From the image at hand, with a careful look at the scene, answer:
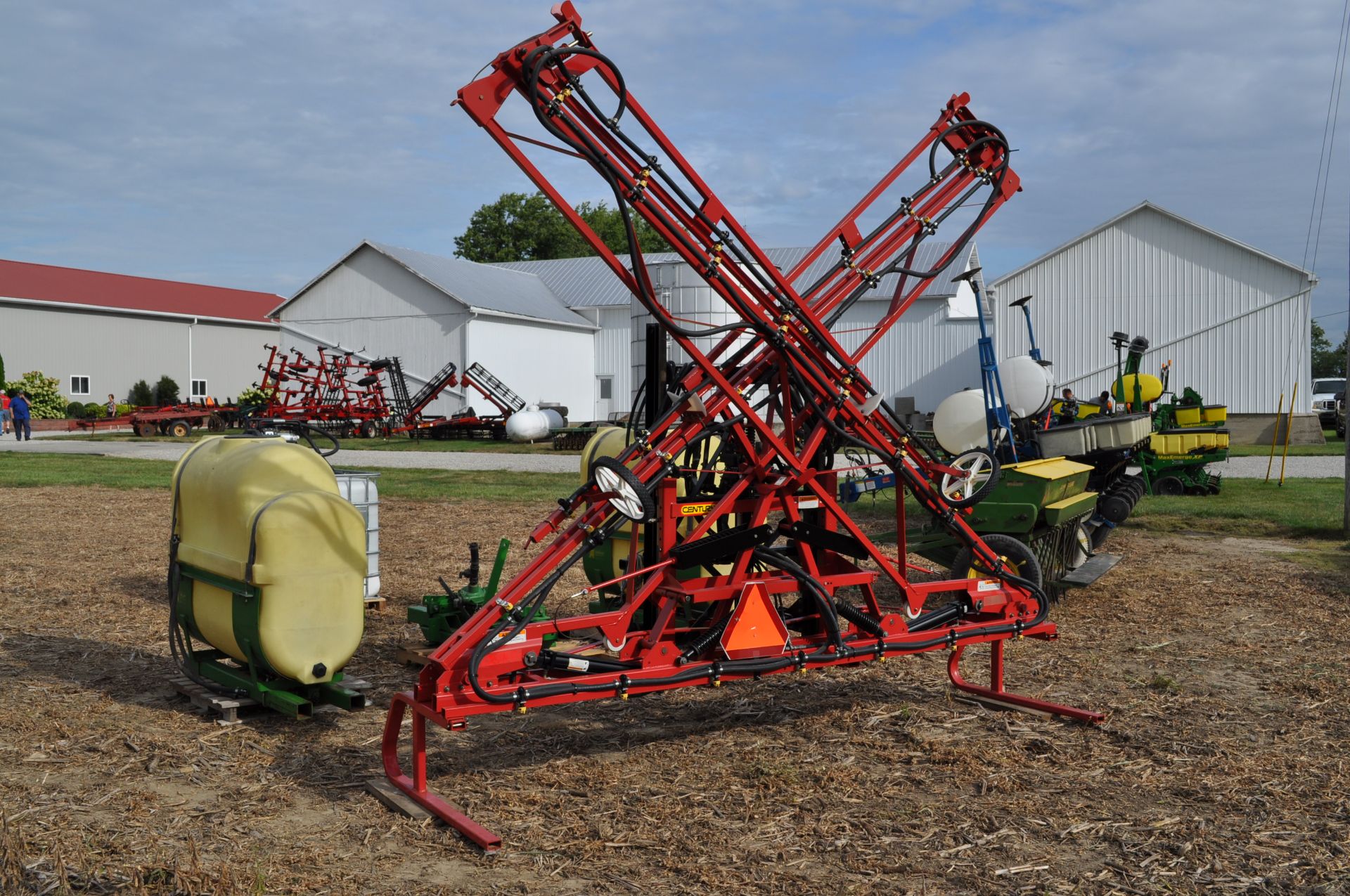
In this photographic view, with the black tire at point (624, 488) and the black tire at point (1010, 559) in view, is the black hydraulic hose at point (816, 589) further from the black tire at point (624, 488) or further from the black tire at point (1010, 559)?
the black tire at point (1010, 559)

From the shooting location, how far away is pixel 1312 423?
30406 mm

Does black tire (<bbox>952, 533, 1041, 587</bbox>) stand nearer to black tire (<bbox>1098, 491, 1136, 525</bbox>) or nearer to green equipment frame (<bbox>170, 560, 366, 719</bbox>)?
green equipment frame (<bbox>170, 560, 366, 719</bbox>)

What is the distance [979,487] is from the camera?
5562mm

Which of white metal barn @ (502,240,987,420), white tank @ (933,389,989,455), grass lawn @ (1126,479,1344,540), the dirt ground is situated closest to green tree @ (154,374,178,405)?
white metal barn @ (502,240,987,420)

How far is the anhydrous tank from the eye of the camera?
17.9 feet

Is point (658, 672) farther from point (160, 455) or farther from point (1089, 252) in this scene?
point (1089, 252)

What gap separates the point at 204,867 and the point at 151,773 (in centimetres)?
127

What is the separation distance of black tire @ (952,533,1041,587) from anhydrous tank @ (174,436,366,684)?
3892 mm

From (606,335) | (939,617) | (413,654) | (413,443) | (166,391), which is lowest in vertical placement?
(413,654)

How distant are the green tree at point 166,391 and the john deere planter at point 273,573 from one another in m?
45.6

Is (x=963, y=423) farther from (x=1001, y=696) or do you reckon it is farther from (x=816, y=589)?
(x=816, y=589)

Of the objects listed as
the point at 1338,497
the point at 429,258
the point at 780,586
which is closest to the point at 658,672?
the point at 780,586

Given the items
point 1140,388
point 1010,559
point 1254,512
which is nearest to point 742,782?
point 1010,559

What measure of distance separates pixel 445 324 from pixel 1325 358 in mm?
93296
